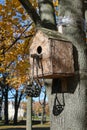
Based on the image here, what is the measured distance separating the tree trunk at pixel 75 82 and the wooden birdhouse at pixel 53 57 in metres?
0.09

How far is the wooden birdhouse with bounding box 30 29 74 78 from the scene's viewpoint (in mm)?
3082

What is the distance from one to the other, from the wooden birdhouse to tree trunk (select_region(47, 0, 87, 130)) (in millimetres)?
88

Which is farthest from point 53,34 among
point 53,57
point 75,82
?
point 75,82

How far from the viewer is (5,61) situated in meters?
9.49

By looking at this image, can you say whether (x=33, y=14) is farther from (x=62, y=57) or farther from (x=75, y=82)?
(x=75, y=82)

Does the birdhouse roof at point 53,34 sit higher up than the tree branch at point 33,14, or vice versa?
the tree branch at point 33,14

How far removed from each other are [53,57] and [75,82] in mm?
352

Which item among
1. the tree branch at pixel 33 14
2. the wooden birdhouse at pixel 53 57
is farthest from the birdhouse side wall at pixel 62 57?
the tree branch at pixel 33 14

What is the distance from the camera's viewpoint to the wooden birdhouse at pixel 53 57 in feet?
10.1

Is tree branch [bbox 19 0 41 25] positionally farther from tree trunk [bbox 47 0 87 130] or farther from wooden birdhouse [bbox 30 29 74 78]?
tree trunk [bbox 47 0 87 130]

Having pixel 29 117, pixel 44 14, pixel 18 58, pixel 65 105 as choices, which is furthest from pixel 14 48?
pixel 65 105

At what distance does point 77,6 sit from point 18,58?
683cm

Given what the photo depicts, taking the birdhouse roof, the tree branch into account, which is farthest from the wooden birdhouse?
the tree branch

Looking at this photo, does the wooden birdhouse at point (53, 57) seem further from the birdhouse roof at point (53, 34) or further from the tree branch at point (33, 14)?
the tree branch at point (33, 14)
